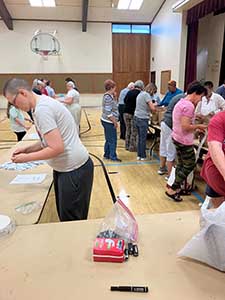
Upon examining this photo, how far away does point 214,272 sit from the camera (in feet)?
2.81

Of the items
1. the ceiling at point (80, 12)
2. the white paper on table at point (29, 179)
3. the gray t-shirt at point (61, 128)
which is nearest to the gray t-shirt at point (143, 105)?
A: the white paper on table at point (29, 179)

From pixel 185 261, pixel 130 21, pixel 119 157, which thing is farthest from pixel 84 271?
pixel 130 21

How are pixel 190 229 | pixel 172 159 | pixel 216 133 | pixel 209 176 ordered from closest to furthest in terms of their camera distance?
pixel 190 229
pixel 216 133
pixel 209 176
pixel 172 159

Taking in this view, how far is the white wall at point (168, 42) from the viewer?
26.7 ft

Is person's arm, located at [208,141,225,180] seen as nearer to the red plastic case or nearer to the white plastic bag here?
the white plastic bag

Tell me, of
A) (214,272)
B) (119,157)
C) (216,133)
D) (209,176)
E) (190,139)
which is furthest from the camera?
(119,157)

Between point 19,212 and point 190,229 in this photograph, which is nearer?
point 190,229

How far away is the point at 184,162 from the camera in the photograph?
2787 mm

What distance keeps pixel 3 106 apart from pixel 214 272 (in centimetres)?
1262

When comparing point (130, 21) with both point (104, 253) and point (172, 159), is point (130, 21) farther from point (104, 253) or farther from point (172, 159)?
point (104, 253)

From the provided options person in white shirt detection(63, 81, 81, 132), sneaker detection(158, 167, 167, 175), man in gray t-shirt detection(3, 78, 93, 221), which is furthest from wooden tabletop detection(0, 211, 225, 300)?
person in white shirt detection(63, 81, 81, 132)

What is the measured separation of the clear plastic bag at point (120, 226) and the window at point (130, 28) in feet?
39.7

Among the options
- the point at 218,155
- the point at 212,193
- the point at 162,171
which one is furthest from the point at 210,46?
the point at 218,155

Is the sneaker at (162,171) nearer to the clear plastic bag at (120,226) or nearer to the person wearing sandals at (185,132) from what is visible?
the person wearing sandals at (185,132)
